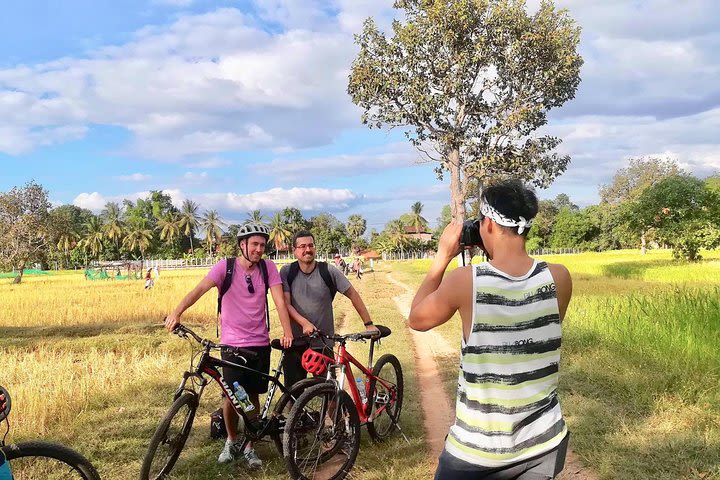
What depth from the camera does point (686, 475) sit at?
3.88 m

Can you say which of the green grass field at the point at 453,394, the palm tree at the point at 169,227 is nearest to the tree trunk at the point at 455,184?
the green grass field at the point at 453,394

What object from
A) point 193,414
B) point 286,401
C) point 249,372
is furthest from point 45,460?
point 286,401

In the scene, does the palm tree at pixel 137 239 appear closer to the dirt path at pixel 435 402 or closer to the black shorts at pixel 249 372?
the dirt path at pixel 435 402

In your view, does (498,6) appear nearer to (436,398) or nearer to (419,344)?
(419,344)

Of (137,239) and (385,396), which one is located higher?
(137,239)

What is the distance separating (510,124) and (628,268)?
9.35 m

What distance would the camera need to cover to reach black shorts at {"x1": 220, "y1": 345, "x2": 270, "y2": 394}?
4277mm

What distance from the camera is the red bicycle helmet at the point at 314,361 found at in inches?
162

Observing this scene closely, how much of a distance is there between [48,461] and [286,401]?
1.71m

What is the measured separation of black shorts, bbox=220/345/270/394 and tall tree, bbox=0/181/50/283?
3885 cm

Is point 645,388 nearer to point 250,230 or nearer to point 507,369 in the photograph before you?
point 250,230

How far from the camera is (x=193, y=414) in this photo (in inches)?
158

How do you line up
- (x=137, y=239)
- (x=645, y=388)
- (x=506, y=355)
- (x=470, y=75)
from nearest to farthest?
1. (x=506, y=355)
2. (x=645, y=388)
3. (x=470, y=75)
4. (x=137, y=239)

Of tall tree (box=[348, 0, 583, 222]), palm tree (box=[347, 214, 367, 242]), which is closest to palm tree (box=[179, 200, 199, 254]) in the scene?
palm tree (box=[347, 214, 367, 242])
